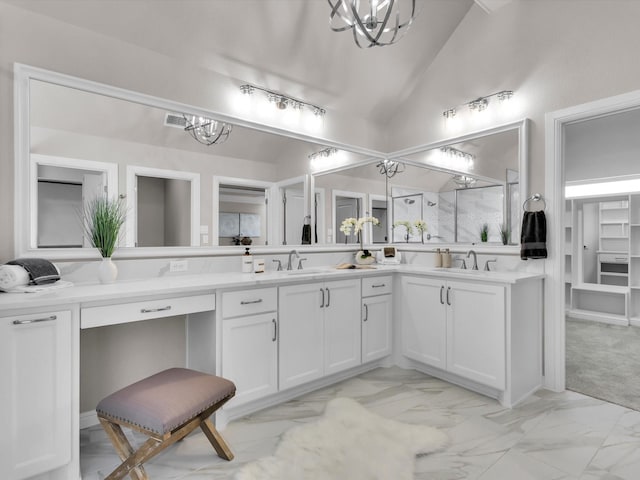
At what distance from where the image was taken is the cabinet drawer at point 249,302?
2238mm

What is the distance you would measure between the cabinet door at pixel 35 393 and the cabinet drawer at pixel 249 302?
0.82 meters

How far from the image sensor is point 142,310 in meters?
1.92

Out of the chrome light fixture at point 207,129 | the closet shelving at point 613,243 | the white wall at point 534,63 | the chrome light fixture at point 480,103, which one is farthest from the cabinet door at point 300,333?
the closet shelving at point 613,243

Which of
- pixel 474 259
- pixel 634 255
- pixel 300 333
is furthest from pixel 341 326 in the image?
pixel 634 255

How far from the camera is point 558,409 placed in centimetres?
248

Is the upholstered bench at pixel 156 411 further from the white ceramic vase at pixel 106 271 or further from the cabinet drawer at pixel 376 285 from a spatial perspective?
the cabinet drawer at pixel 376 285

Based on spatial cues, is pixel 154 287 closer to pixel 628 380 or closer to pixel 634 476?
pixel 634 476

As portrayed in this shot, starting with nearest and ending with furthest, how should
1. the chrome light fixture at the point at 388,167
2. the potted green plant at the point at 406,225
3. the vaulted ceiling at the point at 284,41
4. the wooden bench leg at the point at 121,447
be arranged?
the wooden bench leg at the point at 121,447 → the vaulted ceiling at the point at 284,41 → the potted green plant at the point at 406,225 → the chrome light fixture at the point at 388,167

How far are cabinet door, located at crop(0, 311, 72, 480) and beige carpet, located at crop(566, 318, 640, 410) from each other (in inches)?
133

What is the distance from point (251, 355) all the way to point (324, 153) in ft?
6.73

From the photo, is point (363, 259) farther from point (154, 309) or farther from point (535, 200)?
point (154, 309)

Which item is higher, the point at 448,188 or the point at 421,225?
the point at 448,188

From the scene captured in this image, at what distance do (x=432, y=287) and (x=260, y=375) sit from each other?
1536 mm

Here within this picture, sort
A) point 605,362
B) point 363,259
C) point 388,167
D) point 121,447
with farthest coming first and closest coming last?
point 388,167
point 363,259
point 605,362
point 121,447
